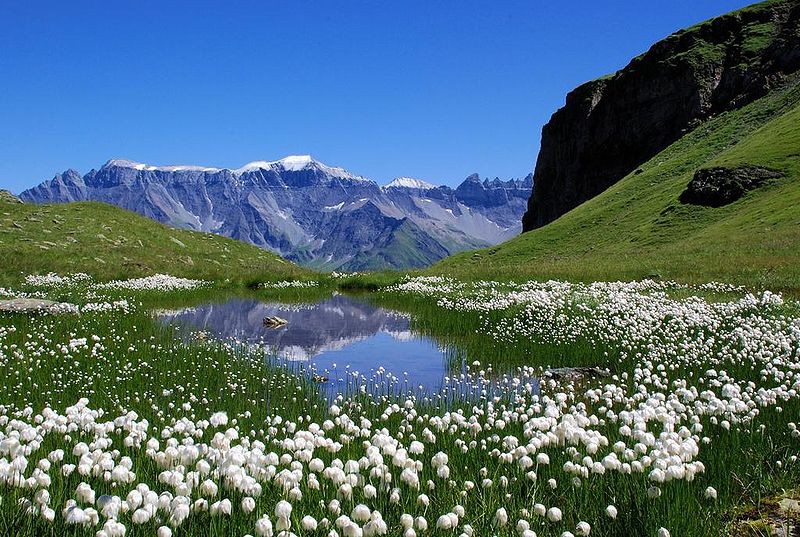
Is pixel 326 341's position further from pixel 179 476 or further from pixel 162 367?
pixel 179 476

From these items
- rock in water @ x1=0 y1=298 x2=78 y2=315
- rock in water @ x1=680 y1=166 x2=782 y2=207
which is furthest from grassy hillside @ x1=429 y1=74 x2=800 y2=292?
rock in water @ x1=0 y1=298 x2=78 y2=315

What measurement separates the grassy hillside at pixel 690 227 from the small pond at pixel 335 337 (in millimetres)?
13575

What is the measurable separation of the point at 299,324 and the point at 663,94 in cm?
11075

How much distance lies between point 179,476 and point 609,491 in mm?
4547

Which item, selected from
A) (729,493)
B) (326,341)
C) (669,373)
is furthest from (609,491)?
(326,341)

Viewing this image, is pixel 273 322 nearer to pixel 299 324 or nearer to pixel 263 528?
pixel 299 324

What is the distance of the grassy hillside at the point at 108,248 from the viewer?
1448 inches

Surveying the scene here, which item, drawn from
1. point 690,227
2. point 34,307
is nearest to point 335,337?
point 34,307

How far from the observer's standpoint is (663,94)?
11425cm

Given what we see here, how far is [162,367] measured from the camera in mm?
13727

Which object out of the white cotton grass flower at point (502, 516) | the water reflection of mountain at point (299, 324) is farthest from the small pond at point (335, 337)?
the white cotton grass flower at point (502, 516)

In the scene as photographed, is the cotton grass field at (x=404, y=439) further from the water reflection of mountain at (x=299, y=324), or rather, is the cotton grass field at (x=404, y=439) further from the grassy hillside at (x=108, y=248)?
the grassy hillside at (x=108, y=248)

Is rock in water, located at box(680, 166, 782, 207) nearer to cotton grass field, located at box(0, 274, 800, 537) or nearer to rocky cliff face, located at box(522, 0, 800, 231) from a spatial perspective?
rocky cliff face, located at box(522, 0, 800, 231)

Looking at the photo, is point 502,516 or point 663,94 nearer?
point 502,516
